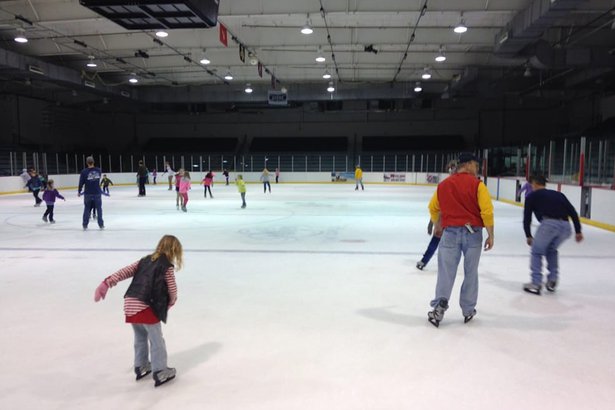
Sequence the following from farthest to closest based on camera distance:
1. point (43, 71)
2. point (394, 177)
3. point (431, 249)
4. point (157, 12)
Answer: point (394, 177) < point (43, 71) < point (157, 12) < point (431, 249)

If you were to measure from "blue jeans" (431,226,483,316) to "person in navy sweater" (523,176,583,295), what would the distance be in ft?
4.84

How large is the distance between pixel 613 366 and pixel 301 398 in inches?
90.5

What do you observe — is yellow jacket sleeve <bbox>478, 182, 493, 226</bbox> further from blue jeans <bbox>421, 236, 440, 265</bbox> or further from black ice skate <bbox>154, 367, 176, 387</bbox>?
black ice skate <bbox>154, 367, 176, 387</bbox>

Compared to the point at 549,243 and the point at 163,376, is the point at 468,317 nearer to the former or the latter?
the point at 549,243

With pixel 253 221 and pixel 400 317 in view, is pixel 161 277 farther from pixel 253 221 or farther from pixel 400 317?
pixel 253 221

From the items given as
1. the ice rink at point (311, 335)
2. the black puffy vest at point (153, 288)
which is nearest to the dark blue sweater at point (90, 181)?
the ice rink at point (311, 335)

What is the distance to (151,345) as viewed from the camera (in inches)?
121

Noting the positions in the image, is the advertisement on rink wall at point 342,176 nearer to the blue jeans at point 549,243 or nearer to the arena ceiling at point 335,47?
the arena ceiling at point 335,47

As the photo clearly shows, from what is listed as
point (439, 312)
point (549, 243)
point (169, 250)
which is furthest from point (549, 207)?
point (169, 250)

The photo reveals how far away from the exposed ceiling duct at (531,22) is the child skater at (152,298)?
11.6 meters

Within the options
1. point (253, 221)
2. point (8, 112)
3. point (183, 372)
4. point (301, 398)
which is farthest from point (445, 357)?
point (8, 112)

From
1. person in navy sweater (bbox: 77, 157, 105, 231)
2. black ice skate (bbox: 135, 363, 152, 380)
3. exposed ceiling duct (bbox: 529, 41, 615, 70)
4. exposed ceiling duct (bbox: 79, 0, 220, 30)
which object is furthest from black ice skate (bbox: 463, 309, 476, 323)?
exposed ceiling duct (bbox: 529, 41, 615, 70)

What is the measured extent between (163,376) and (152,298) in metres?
0.55

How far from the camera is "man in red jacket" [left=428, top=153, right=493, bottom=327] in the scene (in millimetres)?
3898
